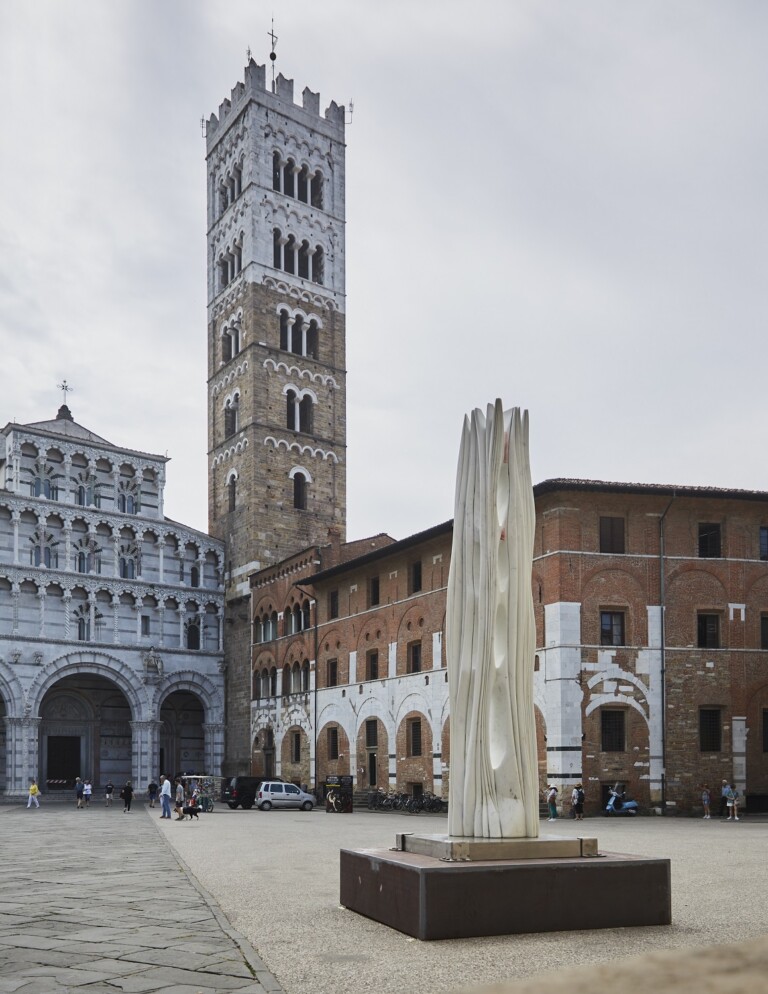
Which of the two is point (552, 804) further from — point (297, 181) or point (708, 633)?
point (297, 181)

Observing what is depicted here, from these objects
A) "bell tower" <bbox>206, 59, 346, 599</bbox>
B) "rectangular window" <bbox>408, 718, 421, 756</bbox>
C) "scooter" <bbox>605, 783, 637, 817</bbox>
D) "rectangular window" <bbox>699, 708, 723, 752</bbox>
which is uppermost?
"bell tower" <bbox>206, 59, 346, 599</bbox>

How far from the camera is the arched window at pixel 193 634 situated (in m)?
53.4

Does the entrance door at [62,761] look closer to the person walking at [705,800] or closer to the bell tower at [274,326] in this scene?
the bell tower at [274,326]

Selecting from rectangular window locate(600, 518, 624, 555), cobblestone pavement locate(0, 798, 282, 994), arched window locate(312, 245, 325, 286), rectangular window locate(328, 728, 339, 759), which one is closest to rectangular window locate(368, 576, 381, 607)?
rectangular window locate(328, 728, 339, 759)

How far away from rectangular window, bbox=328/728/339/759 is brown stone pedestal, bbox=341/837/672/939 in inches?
1362

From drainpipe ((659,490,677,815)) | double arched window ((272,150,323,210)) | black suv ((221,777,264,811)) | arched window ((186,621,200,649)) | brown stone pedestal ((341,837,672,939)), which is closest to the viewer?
brown stone pedestal ((341,837,672,939))

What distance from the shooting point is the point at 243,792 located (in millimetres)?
42281

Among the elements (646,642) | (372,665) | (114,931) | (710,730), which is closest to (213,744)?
(372,665)

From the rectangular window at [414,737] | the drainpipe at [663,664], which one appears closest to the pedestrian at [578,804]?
the drainpipe at [663,664]

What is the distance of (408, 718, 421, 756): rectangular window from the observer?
126 ft

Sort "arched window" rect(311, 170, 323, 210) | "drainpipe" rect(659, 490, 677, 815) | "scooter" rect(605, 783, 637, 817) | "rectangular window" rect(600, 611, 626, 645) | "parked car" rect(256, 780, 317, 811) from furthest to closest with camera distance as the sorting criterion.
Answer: "arched window" rect(311, 170, 323, 210) → "parked car" rect(256, 780, 317, 811) → "rectangular window" rect(600, 611, 626, 645) → "drainpipe" rect(659, 490, 677, 815) → "scooter" rect(605, 783, 637, 817)

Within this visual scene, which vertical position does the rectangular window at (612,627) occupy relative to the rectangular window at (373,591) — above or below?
below

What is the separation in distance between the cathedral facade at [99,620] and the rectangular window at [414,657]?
16889 millimetres

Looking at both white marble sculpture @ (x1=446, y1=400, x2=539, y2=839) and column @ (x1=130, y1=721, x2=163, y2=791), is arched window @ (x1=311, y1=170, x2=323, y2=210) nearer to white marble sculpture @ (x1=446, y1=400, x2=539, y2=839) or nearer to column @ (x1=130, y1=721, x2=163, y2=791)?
column @ (x1=130, y1=721, x2=163, y2=791)
